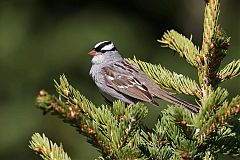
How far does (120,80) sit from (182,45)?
4.51 ft

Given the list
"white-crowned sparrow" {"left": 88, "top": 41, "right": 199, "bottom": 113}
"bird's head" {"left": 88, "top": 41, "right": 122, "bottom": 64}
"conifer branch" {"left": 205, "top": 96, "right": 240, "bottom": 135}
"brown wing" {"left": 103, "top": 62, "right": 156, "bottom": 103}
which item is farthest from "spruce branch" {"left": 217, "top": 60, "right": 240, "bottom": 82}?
"bird's head" {"left": 88, "top": 41, "right": 122, "bottom": 64}

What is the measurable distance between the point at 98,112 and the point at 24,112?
7775mm

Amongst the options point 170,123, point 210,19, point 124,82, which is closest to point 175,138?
point 170,123

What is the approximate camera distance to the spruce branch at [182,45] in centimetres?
252

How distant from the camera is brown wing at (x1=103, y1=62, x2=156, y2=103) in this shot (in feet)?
12.2

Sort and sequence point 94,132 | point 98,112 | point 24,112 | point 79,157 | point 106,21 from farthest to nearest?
point 106,21, point 24,112, point 79,157, point 98,112, point 94,132

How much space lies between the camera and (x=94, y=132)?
1.96m

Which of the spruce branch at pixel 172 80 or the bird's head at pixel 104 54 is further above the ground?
the bird's head at pixel 104 54

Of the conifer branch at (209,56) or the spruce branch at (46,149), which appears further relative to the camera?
the conifer branch at (209,56)

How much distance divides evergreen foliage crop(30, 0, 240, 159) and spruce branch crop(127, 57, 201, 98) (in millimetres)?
42

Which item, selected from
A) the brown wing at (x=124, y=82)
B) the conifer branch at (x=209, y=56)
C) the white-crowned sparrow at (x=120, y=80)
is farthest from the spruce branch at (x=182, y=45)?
the brown wing at (x=124, y=82)

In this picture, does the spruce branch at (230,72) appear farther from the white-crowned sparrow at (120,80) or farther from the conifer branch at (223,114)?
the white-crowned sparrow at (120,80)

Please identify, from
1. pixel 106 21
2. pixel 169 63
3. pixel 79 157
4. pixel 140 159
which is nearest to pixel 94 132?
pixel 140 159

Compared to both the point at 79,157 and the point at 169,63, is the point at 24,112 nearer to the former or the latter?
the point at 79,157
